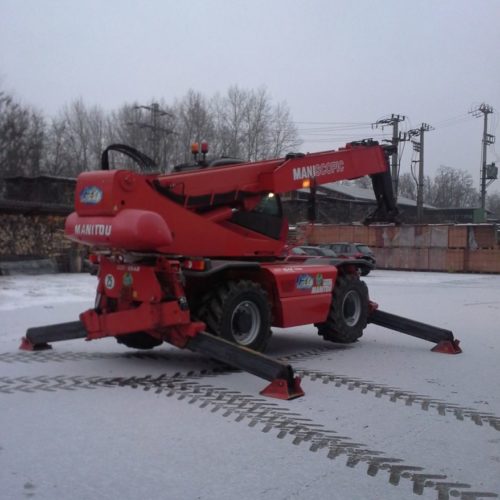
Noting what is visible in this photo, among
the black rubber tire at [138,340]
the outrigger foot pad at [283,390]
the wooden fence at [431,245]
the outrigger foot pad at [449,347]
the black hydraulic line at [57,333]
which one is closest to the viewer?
the outrigger foot pad at [283,390]

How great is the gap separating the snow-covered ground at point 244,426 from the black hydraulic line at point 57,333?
0.80ft

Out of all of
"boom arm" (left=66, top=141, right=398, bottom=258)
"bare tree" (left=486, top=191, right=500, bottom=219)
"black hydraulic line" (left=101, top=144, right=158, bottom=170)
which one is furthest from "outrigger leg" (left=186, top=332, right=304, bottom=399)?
"bare tree" (left=486, top=191, right=500, bottom=219)

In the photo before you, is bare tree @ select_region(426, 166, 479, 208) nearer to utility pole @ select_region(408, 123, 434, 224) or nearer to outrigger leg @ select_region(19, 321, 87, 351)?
utility pole @ select_region(408, 123, 434, 224)

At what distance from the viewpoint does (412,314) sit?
1439 centimetres

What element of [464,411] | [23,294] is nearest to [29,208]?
[23,294]

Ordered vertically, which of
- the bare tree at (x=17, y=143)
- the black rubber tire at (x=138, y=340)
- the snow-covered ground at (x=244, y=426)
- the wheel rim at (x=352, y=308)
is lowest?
the snow-covered ground at (x=244, y=426)

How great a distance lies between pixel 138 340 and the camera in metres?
9.14

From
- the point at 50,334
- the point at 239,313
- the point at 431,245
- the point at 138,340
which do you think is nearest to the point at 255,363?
the point at 239,313

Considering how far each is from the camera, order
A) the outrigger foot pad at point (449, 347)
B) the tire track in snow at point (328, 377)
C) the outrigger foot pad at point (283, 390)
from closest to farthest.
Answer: the tire track in snow at point (328, 377) < the outrigger foot pad at point (283, 390) < the outrigger foot pad at point (449, 347)

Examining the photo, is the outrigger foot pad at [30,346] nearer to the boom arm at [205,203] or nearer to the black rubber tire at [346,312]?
the boom arm at [205,203]

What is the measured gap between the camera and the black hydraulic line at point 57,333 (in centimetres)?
855

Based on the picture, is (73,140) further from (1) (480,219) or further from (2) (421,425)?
(2) (421,425)

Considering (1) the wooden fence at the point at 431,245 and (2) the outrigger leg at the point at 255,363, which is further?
(1) the wooden fence at the point at 431,245

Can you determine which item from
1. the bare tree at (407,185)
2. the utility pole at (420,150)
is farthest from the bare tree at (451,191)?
the utility pole at (420,150)
